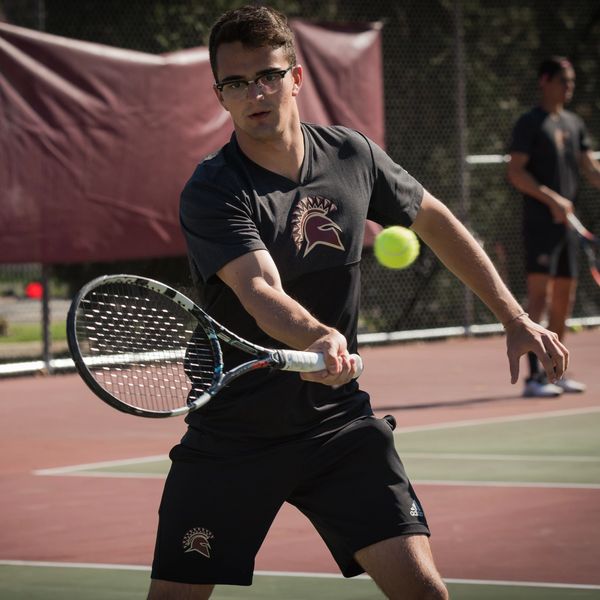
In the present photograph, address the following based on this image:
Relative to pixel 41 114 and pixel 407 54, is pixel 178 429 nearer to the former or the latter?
pixel 41 114

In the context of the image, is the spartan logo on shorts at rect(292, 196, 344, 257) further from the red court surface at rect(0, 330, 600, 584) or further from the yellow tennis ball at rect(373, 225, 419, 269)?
the yellow tennis ball at rect(373, 225, 419, 269)

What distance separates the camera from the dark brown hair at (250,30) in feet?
12.2

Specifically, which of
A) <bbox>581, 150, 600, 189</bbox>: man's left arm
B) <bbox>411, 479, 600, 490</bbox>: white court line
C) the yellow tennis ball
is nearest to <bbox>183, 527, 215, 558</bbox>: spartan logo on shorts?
<bbox>411, 479, 600, 490</bbox>: white court line

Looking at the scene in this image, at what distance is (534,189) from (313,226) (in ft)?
20.2

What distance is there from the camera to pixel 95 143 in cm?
1140

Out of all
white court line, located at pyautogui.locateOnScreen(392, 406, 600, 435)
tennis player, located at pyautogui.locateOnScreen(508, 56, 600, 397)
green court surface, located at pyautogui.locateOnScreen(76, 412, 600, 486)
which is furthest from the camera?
tennis player, located at pyautogui.locateOnScreen(508, 56, 600, 397)

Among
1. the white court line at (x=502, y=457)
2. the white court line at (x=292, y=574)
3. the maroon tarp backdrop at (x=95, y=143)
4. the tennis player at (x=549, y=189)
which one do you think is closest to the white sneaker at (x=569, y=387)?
the tennis player at (x=549, y=189)

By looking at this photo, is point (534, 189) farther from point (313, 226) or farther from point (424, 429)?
point (313, 226)

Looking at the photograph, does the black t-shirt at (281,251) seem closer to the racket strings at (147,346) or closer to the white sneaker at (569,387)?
the racket strings at (147,346)

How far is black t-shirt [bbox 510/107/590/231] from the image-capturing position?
988 centimetres

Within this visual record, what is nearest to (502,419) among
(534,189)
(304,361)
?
(534,189)

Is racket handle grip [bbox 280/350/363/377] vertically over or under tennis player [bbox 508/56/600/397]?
under

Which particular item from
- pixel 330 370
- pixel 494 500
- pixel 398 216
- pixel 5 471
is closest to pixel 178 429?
pixel 5 471

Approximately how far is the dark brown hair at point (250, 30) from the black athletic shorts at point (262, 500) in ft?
3.08
